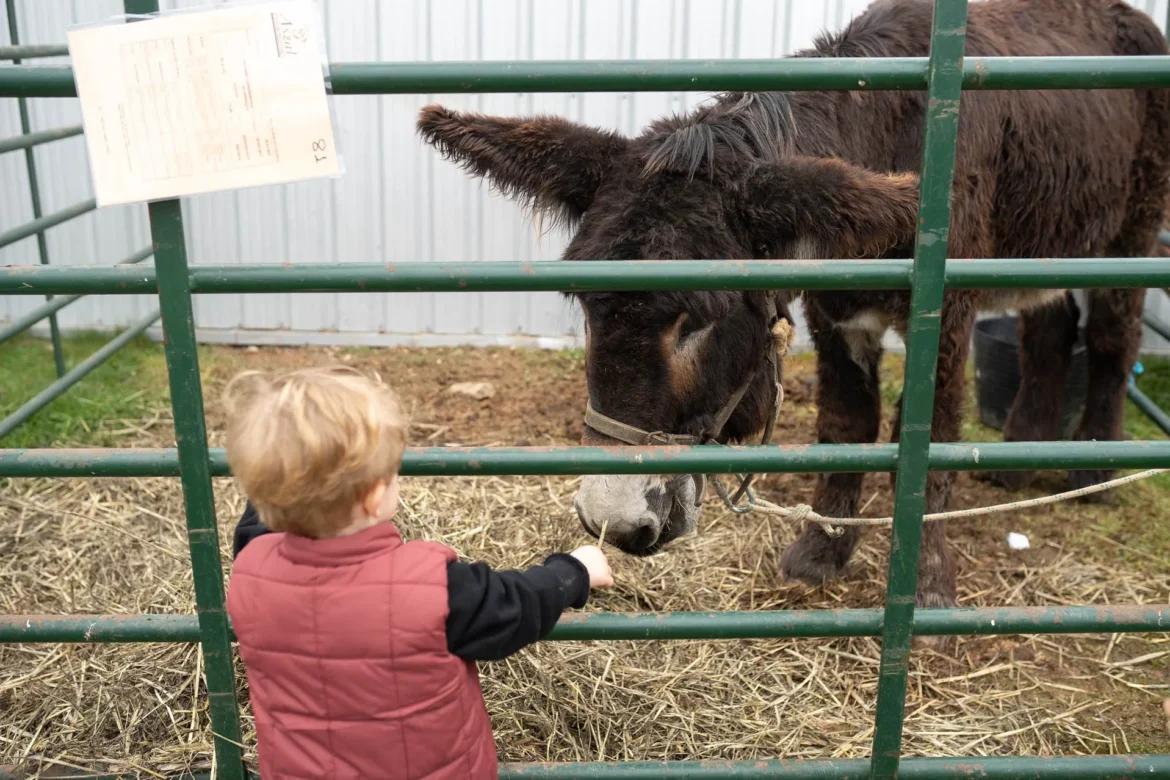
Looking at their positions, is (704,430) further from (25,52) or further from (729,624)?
(25,52)

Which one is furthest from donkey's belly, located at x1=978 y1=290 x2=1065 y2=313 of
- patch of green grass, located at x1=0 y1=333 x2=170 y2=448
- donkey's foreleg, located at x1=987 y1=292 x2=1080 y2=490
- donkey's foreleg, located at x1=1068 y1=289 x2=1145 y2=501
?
patch of green grass, located at x1=0 y1=333 x2=170 y2=448

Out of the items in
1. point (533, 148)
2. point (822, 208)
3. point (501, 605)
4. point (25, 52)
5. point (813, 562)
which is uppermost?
point (25, 52)

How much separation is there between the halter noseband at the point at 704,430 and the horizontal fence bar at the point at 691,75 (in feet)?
2.77

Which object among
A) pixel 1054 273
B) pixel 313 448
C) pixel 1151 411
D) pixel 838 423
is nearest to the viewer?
pixel 313 448

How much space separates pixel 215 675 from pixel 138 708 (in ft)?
2.65

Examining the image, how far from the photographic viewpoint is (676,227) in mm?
2545

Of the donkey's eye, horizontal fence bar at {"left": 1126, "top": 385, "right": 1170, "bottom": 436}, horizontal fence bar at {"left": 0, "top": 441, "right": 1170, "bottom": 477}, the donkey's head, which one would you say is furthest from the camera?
horizontal fence bar at {"left": 1126, "top": 385, "right": 1170, "bottom": 436}

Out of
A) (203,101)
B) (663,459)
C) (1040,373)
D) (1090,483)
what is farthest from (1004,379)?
(203,101)

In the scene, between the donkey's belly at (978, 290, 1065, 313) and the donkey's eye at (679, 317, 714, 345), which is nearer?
the donkey's eye at (679, 317, 714, 345)

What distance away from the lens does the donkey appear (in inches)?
98.2

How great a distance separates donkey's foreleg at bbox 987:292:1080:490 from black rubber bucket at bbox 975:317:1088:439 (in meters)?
0.18

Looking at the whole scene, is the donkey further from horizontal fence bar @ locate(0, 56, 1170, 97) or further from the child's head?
the child's head

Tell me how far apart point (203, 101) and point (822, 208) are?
1.37 m

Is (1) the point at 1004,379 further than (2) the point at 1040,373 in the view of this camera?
Yes
